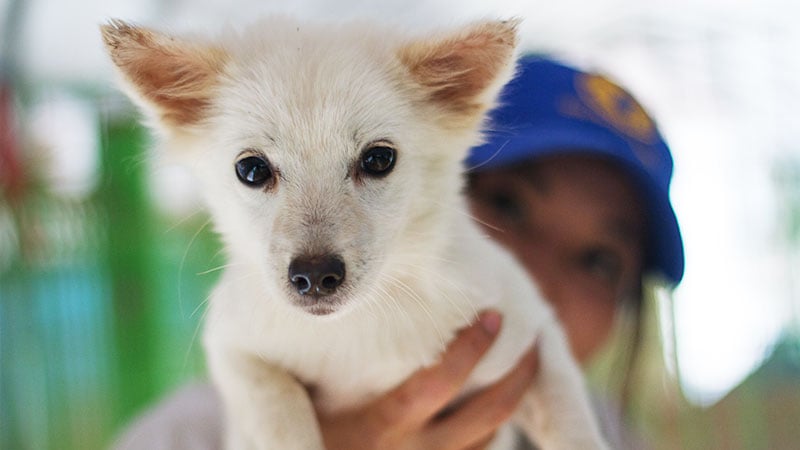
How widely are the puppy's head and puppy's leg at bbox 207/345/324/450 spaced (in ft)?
0.43

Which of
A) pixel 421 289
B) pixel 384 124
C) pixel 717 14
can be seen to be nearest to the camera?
pixel 384 124

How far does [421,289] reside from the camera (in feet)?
3.86

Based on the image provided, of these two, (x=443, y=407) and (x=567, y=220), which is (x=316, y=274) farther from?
(x=567, y=220)

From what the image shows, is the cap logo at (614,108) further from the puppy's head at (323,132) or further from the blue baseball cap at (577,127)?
the puppy's head at (323,132)

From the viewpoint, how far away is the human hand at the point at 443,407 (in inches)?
45.1

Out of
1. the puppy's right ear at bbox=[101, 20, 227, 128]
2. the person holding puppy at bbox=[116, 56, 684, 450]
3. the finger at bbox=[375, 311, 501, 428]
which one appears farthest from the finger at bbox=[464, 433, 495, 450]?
the puppy's right ear at bbox=[101, 20, 227, 128]

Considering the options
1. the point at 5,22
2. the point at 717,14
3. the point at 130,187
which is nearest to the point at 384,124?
the point at 5,22

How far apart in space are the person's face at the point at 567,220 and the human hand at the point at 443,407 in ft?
1.63

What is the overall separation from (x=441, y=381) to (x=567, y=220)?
0.71m

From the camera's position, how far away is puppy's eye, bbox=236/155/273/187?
3.30 ft

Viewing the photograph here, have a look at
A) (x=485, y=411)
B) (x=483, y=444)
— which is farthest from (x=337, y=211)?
(x=483, y=444)

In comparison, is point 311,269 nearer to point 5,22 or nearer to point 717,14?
point 5,22

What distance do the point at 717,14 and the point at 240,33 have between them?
234 centimetres

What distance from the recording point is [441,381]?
115cm
